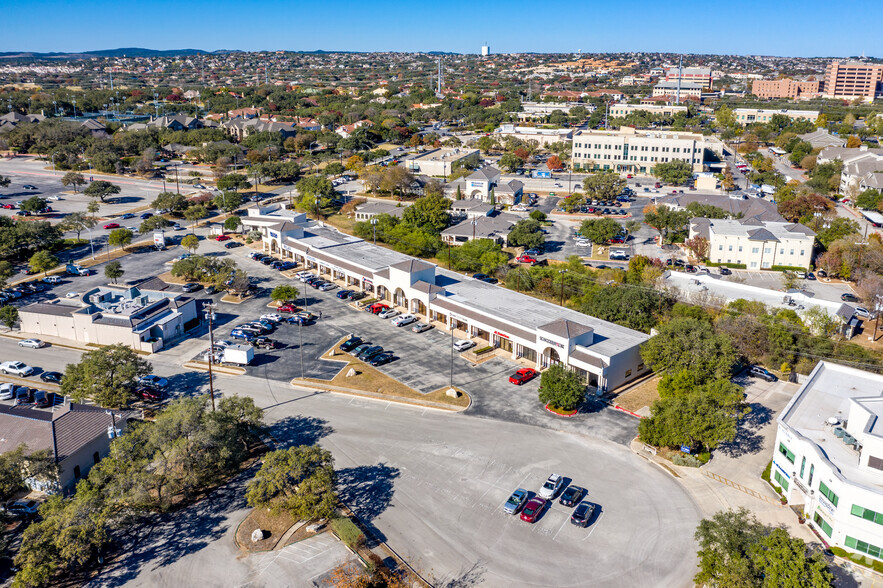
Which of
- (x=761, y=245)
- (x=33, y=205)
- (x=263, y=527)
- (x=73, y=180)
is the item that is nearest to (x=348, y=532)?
(x=263, y=527)

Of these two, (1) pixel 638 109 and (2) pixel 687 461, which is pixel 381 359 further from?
Answer: (1) pixel 638 109

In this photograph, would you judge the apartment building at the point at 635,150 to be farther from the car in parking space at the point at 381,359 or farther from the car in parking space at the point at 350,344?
the car in parking space at the point at 381,359

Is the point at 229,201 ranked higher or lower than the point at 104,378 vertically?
higher

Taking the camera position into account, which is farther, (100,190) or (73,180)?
(73,180)

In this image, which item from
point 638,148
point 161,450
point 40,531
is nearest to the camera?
point 40,531

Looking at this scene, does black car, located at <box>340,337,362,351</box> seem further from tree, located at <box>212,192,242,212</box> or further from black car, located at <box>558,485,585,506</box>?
tree, located at <box>212,192,242,212</box>

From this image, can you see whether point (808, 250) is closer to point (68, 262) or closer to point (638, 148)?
point (638, 148)

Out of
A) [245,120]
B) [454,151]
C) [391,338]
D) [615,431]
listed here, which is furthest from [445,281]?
[245,120]
